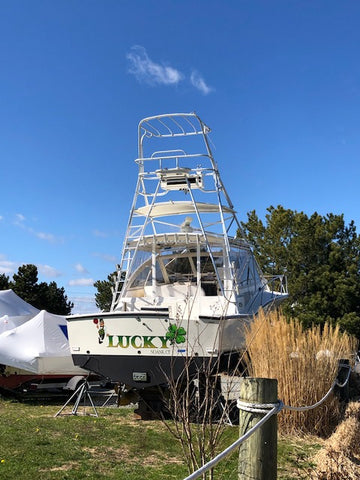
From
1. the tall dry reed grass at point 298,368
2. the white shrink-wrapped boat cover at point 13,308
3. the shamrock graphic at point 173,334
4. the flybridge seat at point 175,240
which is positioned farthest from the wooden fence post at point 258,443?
the white shrink-wrapped boat cover at point 13,308

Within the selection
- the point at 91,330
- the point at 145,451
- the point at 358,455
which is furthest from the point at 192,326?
the point at 358,455

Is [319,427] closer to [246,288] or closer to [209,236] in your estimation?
[246,288]

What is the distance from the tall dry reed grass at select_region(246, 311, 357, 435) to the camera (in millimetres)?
7336

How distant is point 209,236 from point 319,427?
504cm

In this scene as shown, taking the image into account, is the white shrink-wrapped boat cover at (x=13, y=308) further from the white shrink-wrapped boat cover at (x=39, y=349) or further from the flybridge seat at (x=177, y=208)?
the flybridge seat at (x=177, y=208)

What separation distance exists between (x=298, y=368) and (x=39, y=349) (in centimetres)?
840

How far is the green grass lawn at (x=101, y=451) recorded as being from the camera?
5691 mm

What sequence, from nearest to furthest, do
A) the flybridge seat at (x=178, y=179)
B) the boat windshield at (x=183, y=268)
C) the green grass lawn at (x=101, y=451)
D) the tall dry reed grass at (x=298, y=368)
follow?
the green grass lawn at (x=101, y=451) < the tall dry reed grass at (x=298, y=368) < the boat windshield at (x=183, y=268) < the flybridge seat at (x=178, y=179)

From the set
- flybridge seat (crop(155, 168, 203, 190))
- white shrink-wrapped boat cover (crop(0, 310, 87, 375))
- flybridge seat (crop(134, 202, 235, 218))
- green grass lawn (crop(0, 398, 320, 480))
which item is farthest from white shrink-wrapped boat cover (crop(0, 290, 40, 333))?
green grass lawn (crop(0, 398, 320, 480))

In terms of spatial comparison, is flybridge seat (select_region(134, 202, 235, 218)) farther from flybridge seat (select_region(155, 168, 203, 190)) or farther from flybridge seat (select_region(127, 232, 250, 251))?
flybridge seat (select_region(127, 232, 250, 251))

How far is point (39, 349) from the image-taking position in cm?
1358

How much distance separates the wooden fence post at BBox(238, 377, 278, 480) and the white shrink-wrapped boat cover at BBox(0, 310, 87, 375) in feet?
35.6

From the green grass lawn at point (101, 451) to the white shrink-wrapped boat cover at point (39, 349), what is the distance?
3.95 m

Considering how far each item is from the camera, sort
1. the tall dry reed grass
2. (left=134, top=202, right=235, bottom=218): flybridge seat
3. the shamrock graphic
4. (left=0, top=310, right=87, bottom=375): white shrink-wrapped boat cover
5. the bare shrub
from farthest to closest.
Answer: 1. (left=0, top=310, right=87, bottom=375): white shrink-wrapped boat cover
2. (left=134, top=202, right=235, bottom=218): flybridge seat
3. the shamrock graphic
4. the tall dry reed grass
5. the bare shrub
